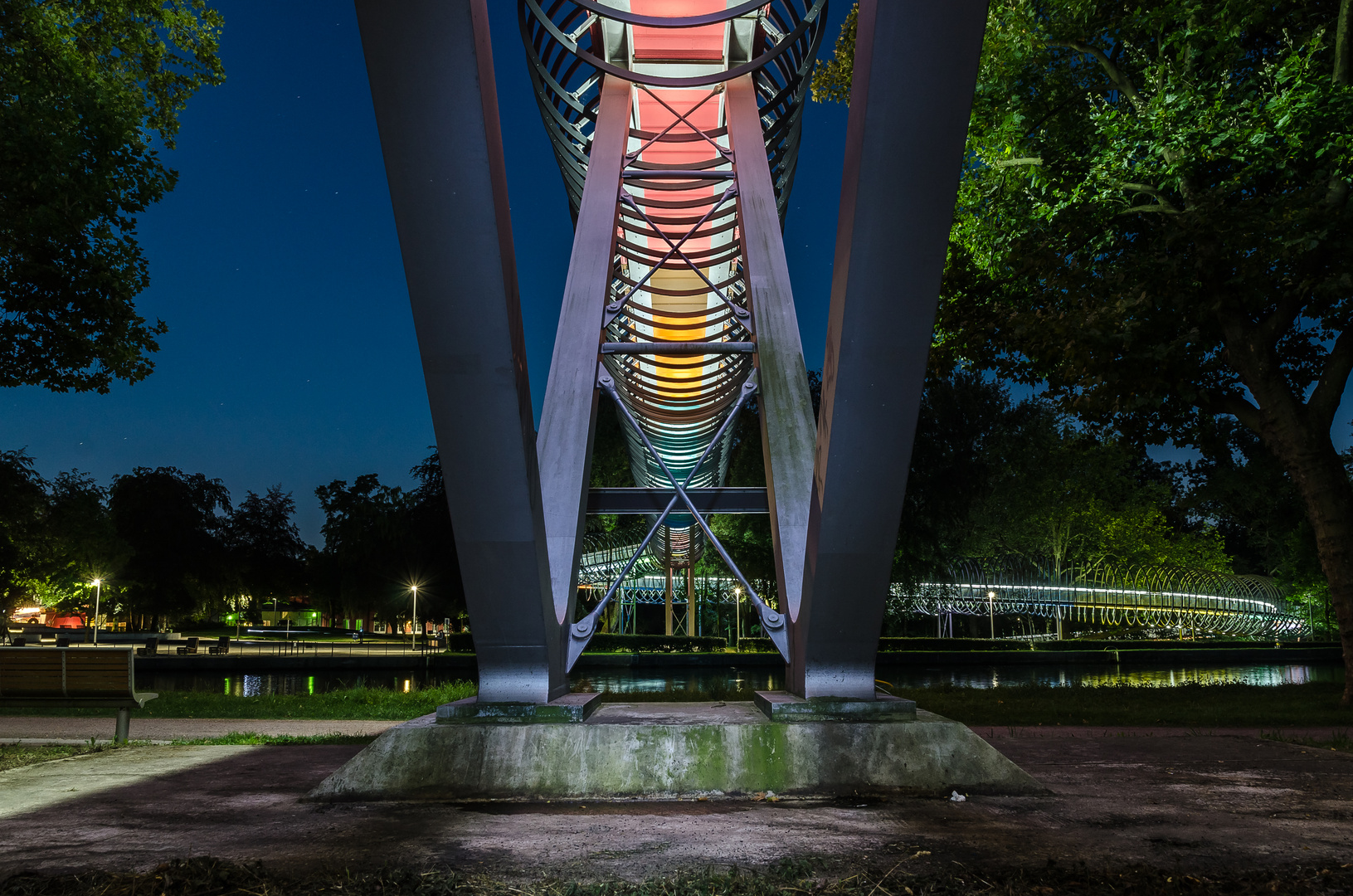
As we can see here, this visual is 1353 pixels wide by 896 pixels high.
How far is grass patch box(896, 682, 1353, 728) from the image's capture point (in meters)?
9.14

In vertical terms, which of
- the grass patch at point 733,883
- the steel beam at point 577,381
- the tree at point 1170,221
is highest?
the tree at point 1170,221

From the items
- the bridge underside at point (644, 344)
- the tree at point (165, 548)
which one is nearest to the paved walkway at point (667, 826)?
the bridge underside at point (644, 344)

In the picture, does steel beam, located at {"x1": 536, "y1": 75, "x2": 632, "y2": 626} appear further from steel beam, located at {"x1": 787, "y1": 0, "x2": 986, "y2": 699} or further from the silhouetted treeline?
the silhouetted treeline

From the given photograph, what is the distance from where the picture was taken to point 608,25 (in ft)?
27.8

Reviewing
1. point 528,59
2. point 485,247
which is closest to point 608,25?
point 528,59

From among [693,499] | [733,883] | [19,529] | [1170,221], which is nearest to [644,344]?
[693,499]

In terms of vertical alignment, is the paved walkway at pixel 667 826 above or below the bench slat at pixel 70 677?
below

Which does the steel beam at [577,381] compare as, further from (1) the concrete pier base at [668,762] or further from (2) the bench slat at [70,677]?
(2) the bench slat at [70,677]

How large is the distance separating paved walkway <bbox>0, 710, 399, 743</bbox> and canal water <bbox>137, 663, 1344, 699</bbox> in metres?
6.94

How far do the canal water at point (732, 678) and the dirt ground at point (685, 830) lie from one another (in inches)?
459

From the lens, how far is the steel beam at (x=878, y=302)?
346 cm

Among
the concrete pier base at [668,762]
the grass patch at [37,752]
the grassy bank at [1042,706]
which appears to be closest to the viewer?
the concrete pier base at [668,762]

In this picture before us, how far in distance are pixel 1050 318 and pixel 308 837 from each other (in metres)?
10.4

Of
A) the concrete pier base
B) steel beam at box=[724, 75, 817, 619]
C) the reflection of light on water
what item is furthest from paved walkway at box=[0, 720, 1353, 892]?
the reflection of light on water
